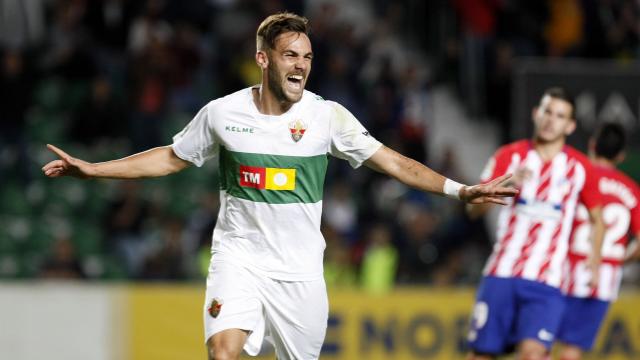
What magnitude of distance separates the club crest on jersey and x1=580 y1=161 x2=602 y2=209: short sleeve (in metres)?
2.76

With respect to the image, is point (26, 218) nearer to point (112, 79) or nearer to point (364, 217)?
point (112, 79)

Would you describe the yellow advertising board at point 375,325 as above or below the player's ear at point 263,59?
below

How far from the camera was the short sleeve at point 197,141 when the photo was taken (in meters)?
6.68

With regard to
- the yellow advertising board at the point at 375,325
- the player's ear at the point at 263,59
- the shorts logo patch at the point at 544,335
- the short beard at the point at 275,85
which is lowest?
the yellow advertising board at the point at 375,325

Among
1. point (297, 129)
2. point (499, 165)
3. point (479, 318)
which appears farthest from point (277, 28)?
point (479, 318)

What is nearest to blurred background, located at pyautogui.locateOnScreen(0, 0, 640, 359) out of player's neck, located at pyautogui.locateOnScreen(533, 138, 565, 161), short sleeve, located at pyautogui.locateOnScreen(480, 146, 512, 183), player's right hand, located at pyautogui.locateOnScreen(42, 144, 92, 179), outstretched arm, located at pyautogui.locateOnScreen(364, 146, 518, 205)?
player's neck, located at pyautogui.locateOnScreen(533, 138, 565, 161)

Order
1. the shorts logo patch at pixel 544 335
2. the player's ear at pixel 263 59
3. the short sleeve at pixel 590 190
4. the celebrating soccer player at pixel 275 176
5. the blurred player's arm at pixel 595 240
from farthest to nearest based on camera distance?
the blurred player's arm at pixel 595 240 → the short sleeve at pixel 590 190 → the shorts logo patch at pixel 544 335 → the player's ear at pixel 263 59 → the celebrating soccer player at pixel 275 176

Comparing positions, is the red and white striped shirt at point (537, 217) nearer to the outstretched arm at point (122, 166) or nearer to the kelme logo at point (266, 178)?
the kelme logo at point (266, 178)

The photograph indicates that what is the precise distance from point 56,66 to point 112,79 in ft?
2.27

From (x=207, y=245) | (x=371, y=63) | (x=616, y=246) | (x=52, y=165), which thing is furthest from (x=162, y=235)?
(x=52, y=165)

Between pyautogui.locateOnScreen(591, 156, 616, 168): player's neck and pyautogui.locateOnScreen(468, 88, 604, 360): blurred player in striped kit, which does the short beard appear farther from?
pyautogui.locateOnScreen(591, 156, 616, 168): player's neck

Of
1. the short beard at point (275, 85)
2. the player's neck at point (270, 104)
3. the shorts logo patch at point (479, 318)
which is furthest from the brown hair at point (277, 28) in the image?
the shorts logo patch at point (479, 318)

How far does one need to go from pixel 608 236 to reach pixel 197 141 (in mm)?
4183

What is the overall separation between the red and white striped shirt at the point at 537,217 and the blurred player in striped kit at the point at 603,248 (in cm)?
94
